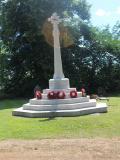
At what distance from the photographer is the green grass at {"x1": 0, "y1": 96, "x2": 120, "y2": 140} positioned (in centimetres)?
1221

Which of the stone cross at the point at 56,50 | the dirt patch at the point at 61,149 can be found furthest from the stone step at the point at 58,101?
the dirt patch at the point at 61,149

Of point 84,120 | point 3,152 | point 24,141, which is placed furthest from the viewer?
point 84,120

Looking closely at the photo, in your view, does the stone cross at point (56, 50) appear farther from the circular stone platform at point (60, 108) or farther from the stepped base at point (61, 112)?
the stepped base at point (61, 112)

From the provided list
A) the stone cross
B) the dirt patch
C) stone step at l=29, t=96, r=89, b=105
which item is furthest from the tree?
the dirt patch

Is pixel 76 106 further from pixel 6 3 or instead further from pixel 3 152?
pixel 6 3

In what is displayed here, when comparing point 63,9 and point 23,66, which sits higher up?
point 63,9

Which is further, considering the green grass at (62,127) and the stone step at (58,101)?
the stone step at (58,101)

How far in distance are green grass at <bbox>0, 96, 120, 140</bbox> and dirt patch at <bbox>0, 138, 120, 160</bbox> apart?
29.6 inches

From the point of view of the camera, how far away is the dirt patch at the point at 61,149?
9.52 metres

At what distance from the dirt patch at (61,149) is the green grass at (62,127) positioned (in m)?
0.75

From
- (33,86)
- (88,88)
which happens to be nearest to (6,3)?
(33,86)

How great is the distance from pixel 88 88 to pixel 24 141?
19203 mm

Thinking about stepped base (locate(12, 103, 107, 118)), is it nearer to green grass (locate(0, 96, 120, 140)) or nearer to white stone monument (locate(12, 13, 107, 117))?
white stone monument (locate(12, 13, 107, 117))

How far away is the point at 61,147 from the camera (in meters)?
10.5
